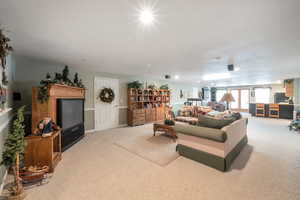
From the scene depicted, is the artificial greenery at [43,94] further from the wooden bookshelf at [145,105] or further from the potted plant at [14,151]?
the wooden bookshelf at [145,105]

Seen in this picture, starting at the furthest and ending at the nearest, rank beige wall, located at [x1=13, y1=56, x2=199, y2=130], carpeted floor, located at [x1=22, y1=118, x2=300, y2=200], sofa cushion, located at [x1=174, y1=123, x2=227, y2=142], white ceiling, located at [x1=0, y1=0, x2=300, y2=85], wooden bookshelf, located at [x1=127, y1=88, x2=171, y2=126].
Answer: wooden bookshelf, located at [x1=127, y1=88, x2=171, y2=126]
beige wall, located at [x1=13, y1=56, x2=199, y2=130]
sofa cushion, located at [x1=174, y1=123, x2=227, y2=142]
carpeted floor, located at [x1=22, y1=118, x2=300, y2=200]
white ceiling, located at [x1=0, y1=0, x2=300, y2=85]

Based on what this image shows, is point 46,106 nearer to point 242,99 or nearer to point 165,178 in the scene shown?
point 165,178

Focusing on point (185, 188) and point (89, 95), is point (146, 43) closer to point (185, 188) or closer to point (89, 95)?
point (185, 188)

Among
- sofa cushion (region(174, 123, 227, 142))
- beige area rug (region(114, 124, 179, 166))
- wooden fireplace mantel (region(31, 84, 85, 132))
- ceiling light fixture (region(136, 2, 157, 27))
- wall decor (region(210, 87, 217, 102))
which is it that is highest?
ceiling light fixture (region(136, 2, 157, 27))

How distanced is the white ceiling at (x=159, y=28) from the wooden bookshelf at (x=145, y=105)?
3216 mm

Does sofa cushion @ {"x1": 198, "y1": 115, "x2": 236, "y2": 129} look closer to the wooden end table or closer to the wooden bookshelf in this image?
the wooden end table

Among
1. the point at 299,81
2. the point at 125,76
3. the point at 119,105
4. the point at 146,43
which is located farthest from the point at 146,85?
the point at 299,81

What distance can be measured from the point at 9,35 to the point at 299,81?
10698 mm

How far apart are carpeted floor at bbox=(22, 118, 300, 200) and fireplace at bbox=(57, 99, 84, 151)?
1.20 feet

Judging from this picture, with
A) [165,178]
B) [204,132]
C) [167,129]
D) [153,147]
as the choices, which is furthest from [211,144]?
[167,129]

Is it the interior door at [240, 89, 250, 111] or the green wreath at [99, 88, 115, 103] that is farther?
the interior door at [240, 89, 250, 111]

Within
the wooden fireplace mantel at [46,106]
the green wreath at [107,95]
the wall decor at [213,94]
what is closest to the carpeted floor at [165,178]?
the wooden fireplace mantel at [46,106]

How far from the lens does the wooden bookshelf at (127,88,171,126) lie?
19.0ft

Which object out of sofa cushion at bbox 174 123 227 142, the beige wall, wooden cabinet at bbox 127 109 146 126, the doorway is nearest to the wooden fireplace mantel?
the beige wall
